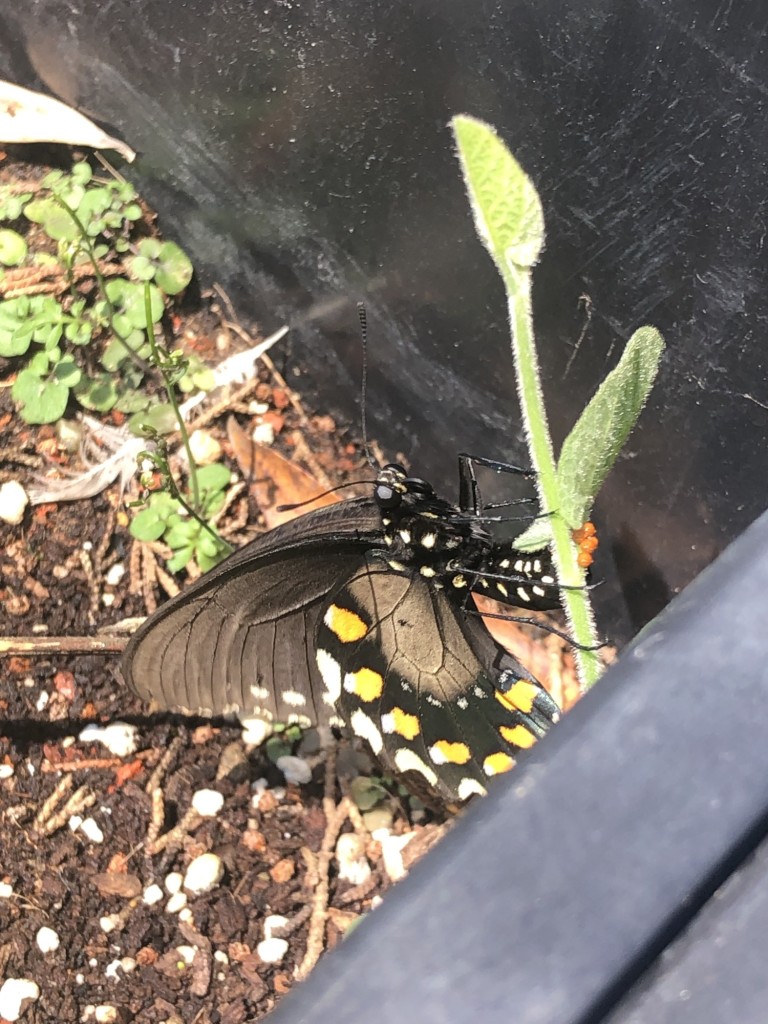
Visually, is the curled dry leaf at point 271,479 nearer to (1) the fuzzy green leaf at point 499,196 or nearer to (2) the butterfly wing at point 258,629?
(2) the butterfly wing at point 258,629

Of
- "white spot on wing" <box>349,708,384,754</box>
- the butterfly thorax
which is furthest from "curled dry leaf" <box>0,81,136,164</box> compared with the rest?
"white spot on wing" <box>349,708,384,754</box>

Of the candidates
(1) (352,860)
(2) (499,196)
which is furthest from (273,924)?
(2) (499,196)

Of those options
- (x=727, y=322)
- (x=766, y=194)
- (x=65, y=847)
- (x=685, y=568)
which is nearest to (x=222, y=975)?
(x=65, y=847)

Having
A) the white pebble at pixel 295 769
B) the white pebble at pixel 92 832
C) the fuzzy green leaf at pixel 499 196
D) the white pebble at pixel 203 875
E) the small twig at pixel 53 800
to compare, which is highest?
the fuzzy green leaf at pixel 499 196

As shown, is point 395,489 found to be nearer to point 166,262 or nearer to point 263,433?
point 263,433

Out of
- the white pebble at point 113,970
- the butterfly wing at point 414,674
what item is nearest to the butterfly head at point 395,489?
the butterfly wing at point 414,674
